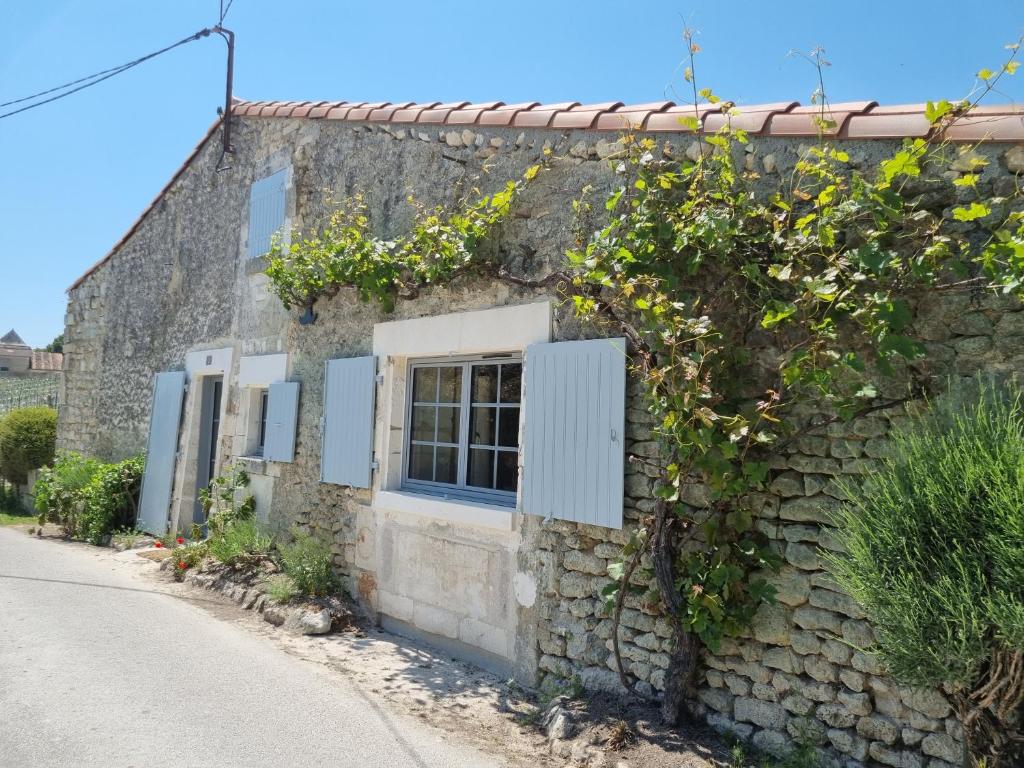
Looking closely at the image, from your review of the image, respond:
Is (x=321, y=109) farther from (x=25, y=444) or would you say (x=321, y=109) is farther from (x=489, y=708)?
(x=25, y=444)

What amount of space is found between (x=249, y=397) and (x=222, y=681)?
13.3 feet

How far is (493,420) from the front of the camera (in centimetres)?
525

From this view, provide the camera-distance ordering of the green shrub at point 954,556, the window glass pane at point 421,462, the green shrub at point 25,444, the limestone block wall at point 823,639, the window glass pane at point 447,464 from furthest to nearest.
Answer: the green shrub at point 25,444, the window glass pane at point 421,462, the window glass pane at point 447,464, the limestone block wall at point 823,639, the green shrub at point 954,556

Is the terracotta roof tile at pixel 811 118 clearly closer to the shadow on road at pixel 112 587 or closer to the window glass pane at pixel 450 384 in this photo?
the window glass pane at pixel 450 384

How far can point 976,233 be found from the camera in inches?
121

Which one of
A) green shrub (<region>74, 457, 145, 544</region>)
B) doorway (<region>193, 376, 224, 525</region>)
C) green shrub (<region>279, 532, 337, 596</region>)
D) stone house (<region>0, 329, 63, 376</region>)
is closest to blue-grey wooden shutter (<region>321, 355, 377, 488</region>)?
green shrub (<region>279, 532, 337, 596</region>)

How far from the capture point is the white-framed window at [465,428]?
5.12m

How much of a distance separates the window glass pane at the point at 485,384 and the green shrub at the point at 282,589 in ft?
7.13

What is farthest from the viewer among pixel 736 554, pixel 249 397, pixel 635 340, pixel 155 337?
pixel 155 337

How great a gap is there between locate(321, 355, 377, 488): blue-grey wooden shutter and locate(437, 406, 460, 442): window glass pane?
585 millimetres

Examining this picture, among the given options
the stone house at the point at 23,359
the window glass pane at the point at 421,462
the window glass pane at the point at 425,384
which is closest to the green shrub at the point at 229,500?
the window glass pane at the point at 421,462

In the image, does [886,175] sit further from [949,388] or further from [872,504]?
[872,504]

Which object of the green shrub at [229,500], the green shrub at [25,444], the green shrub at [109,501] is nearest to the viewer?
the green shrub at [229,500]

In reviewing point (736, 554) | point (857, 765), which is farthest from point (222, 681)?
point (857, 765)
